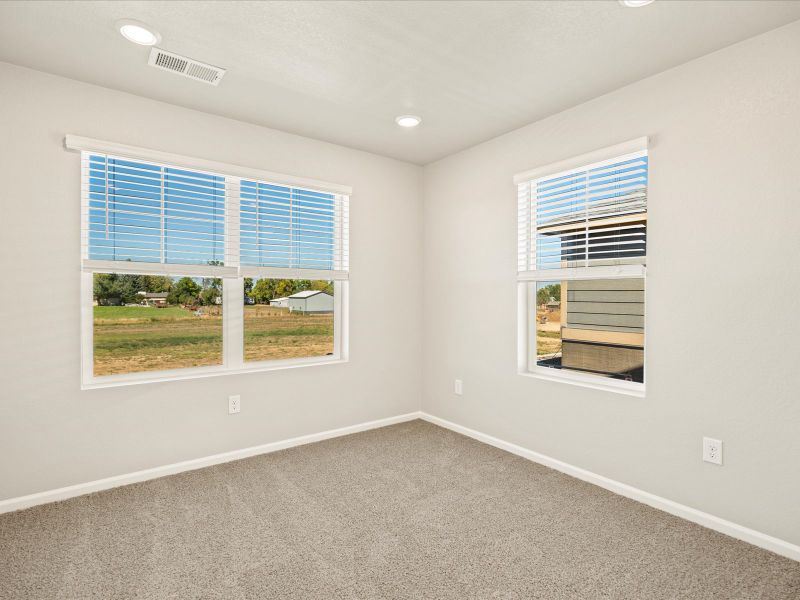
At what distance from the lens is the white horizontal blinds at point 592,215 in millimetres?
2619

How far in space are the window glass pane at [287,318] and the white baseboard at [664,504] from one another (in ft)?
5.38

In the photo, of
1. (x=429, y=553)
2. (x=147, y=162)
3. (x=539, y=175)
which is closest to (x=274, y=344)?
(x=147, y=162)

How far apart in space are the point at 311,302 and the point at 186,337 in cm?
100

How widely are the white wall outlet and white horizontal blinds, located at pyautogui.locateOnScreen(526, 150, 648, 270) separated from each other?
1037 millimetres

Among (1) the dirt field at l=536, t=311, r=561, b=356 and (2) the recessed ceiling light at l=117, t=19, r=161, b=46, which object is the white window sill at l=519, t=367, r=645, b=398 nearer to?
(1) the dirt field at l=536, t=311, r=561, b=356

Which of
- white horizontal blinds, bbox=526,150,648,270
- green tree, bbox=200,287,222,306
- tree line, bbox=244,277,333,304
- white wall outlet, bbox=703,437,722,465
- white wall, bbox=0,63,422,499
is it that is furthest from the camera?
tree line, bbox=244,277,333,304

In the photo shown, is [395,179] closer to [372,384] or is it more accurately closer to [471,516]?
[372,384]

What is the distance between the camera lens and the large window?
266 cm

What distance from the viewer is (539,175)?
10.1ft

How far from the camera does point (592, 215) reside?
9.32 ft

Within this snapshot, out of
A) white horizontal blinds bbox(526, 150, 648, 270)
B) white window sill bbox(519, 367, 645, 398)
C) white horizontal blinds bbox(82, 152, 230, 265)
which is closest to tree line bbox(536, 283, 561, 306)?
white horizontal blinds bbox(526, 150, 648, 270)

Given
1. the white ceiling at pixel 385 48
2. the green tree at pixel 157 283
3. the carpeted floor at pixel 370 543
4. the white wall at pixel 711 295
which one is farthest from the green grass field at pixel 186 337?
the white wall at pixel 711 295

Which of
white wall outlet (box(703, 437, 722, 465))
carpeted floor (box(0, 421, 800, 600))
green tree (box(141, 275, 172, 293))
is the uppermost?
green tree (box(141, 275, 172, 293))

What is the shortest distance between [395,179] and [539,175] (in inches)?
55.8
